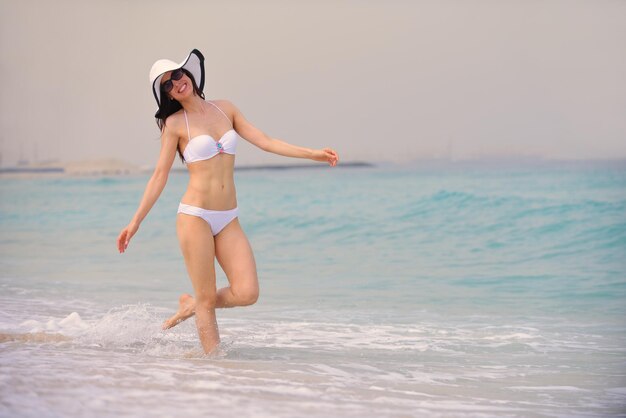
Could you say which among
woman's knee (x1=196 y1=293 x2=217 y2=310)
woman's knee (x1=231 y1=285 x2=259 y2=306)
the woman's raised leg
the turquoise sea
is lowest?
the turquoise sea

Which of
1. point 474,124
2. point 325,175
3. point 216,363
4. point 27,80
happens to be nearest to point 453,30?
point 474,124

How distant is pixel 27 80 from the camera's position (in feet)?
63.6

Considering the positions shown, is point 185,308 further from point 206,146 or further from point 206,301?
point 206,146

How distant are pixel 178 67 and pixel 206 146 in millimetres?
321

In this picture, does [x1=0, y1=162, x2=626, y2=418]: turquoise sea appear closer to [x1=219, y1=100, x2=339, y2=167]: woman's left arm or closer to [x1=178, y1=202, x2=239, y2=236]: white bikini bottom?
[x1=178, y1=202, x2=239, y2=236]: white bikini bottom

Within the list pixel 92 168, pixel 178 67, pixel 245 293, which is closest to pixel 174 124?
pixel 178 67

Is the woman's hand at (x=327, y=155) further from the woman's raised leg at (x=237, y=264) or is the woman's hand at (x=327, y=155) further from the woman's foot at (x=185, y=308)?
the woman's foot at (x=185, y=308)

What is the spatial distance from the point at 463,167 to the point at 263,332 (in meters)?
14.7

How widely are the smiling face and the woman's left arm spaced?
0.57 feet

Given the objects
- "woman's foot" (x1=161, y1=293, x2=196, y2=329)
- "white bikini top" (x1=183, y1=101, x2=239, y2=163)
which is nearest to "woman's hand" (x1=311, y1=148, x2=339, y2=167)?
"white bikini top" (x1=183, y1=101, x2=239, y2=163)

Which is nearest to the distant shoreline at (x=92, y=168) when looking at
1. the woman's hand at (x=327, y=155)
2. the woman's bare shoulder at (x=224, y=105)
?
the woman's bare shoulder at (x=224, y=105)

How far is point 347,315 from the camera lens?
5750 millimetres

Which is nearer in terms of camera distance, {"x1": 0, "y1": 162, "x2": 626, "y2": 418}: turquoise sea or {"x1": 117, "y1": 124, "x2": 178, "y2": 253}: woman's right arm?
{"x1": 0, "y1": 162, "x2": 626, "y2": 418}: turquoise sea

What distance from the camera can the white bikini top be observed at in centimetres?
367
